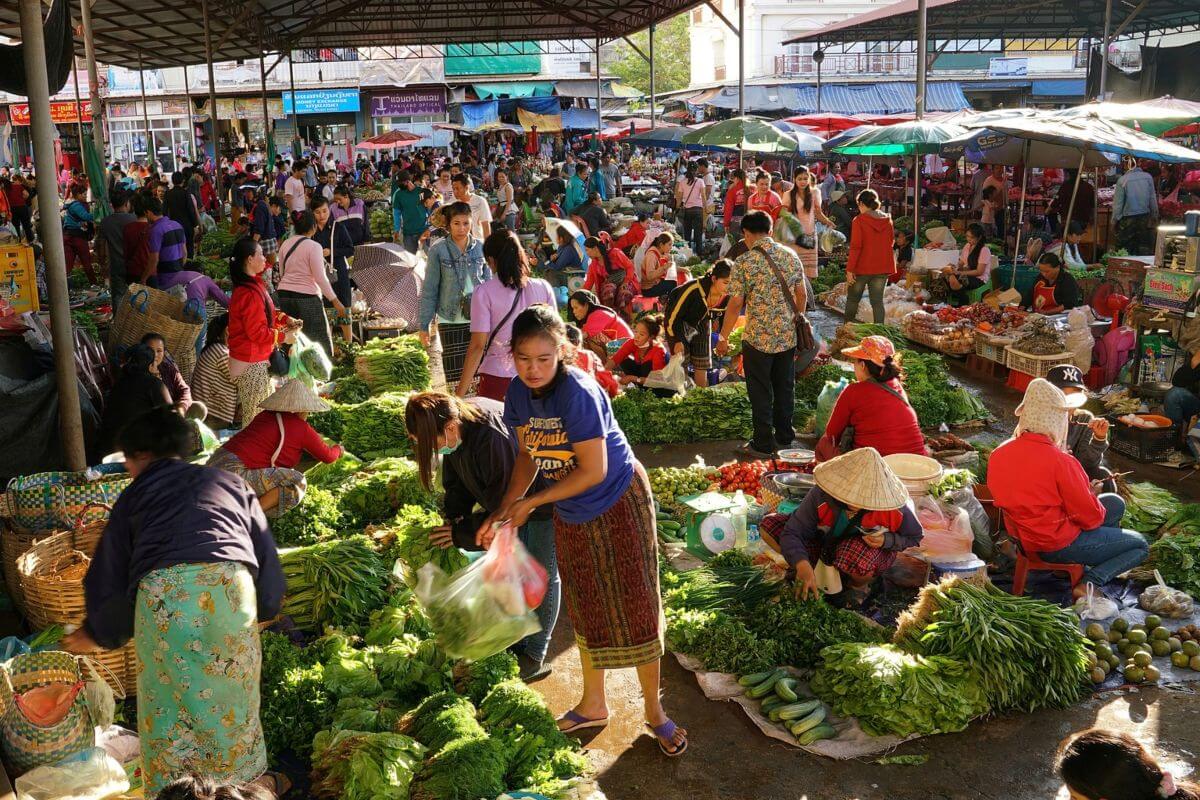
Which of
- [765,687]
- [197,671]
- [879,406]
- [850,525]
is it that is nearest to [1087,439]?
[879,406]

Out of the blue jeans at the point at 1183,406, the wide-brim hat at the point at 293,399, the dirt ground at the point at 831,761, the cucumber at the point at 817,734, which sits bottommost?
the dirt ground at the point at 831,761

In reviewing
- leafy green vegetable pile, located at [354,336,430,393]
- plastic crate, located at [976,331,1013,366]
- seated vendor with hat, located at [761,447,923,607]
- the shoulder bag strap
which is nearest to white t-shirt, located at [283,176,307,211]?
leafy green vegetable pile, located at [354,336,430,393]

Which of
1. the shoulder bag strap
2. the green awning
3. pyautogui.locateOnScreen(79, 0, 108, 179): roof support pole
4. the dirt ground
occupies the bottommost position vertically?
the dirt ground

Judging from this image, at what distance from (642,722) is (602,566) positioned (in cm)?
91

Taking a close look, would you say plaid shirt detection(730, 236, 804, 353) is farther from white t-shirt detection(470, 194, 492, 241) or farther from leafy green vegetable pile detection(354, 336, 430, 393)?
white t-shirt detection(470, 194, 492, 241)

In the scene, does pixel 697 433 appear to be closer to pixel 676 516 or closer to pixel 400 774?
pixel 676 516

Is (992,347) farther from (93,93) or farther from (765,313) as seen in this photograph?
(93,93)

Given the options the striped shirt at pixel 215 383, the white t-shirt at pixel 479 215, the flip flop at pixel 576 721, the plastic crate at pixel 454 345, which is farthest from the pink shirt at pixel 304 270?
the flip flop at pixel 576 721

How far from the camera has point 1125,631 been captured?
518 centimetres

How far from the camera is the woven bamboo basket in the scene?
15.4 feet

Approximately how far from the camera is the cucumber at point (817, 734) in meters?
4.37

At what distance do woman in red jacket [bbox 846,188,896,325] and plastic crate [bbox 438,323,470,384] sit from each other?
4762 millimetres

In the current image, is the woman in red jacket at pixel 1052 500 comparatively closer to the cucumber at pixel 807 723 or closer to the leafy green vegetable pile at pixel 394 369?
the cucumber at pixel 807 723

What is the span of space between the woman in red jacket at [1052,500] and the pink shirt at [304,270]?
5937mm
